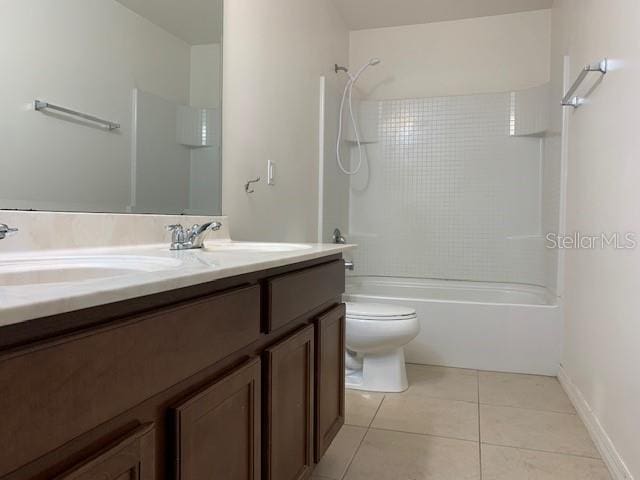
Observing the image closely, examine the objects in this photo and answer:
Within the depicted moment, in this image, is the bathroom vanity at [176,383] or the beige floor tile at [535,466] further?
the beige floor tile at [535,466]

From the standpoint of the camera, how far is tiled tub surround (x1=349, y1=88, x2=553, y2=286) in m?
3.30

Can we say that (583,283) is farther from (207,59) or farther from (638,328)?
(207,59)

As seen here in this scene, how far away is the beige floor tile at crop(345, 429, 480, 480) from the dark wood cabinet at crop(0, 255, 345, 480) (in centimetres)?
39

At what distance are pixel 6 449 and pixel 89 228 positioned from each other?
0.87 m

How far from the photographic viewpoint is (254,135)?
209 cm

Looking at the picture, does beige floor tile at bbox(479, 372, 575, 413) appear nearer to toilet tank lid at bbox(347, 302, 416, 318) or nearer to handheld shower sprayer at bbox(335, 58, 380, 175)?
toilet tank lid at bbox(347, 302, 416, 318)

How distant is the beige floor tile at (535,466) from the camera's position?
1602mm

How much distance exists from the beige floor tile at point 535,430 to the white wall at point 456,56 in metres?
2.23

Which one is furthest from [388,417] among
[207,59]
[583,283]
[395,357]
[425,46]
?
[425,46]

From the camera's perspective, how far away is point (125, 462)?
611 mm

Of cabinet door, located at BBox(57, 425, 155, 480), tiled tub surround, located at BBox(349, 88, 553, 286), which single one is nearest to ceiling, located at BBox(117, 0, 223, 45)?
cabinet door, located at BBox(57, 425, 155, 480)

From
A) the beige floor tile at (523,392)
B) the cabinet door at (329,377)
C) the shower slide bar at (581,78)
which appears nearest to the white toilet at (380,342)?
the beige floor tile at (523,392)

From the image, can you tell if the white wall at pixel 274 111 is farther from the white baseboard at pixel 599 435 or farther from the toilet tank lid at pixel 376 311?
the white baseboard at pixel 599 435

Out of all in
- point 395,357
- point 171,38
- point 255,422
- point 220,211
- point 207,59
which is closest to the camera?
point 255,422
